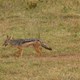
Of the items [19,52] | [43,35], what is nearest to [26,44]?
[19,52]

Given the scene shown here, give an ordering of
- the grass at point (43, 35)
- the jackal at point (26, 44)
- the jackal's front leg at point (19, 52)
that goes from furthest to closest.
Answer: the jackal's front leg at point (19, 52)
the jackal at point (26, 44)
the grass at point (43, 35)

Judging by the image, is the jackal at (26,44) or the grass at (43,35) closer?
the grass at (43,35)

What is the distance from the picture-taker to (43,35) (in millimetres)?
15125

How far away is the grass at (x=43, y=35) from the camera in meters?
10.0

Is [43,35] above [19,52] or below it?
below

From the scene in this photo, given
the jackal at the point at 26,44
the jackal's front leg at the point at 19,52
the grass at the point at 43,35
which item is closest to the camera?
the grass at the point at 43,35

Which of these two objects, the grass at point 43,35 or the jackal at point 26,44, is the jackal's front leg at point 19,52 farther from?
the grass at point 43,35

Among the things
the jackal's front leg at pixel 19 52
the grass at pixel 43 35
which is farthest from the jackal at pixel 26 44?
the grass at pixel 43 35

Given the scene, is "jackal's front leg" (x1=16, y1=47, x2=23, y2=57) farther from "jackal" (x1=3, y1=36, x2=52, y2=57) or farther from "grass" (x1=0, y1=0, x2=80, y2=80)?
"grass" (x1=0, y1=0, x2=80, y2=80)

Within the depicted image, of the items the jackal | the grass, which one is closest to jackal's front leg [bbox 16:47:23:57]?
the jackal

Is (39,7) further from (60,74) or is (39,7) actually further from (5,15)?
(60,74)

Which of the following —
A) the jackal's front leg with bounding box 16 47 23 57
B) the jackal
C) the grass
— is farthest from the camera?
the jackal's front leg with bounding box 16 47 23 57

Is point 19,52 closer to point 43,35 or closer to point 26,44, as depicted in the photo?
point 26,44

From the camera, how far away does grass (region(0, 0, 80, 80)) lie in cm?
1004
